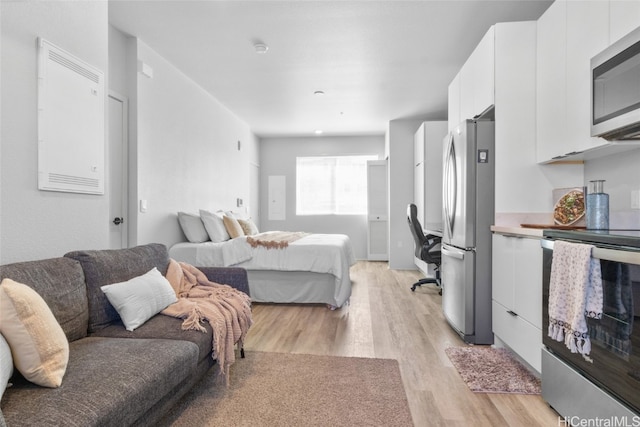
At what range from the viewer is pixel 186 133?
4.34 m

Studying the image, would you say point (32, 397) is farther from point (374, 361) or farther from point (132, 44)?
point (132, 44)

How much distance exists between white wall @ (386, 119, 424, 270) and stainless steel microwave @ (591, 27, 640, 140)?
15.2ft

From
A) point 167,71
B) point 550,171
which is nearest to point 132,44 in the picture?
point 167,71

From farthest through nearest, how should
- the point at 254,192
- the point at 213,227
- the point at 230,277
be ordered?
1. the point at 254,192
2. the point at 213,227
3. the point at 230,277

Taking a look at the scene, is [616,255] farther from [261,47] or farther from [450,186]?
[261,47]

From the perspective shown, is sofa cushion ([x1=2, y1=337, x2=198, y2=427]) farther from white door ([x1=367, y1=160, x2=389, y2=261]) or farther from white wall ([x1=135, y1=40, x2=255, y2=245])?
white door ([x1=367, y1=160, x2=389, y2=261])

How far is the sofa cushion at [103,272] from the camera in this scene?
1.85m

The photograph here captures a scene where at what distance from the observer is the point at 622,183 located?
209 cm

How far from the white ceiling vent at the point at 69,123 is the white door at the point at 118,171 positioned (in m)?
0.93

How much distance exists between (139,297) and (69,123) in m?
1.12

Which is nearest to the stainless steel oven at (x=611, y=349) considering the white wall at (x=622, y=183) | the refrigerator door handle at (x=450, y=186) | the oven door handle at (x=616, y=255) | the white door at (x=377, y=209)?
the oven door handle at (x=616, y=255)

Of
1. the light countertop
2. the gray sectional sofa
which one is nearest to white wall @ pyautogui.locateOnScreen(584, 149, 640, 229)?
the light countertop

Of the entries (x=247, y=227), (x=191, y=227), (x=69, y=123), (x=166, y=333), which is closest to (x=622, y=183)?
(x=166, y=333)

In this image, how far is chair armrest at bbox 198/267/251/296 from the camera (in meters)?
2.56
